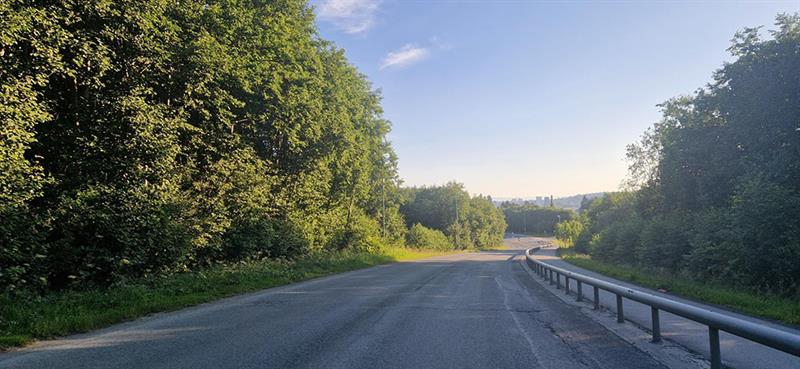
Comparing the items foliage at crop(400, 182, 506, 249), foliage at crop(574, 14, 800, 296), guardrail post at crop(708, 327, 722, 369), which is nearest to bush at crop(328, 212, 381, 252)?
foliage at crop(574, 14, 800, 296)

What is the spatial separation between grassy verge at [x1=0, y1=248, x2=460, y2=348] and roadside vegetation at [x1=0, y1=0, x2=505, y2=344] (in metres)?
0.05

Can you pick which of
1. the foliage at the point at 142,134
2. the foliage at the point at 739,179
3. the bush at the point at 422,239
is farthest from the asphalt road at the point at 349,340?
the bush at the point at 422,239

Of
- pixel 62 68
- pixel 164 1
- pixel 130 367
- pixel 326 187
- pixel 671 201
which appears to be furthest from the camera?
pixel 671 201

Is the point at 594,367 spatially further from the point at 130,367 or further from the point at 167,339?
the point at 167,339

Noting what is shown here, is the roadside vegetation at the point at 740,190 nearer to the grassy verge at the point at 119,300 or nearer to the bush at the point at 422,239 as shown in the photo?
the grassy verge at the point at 119,300

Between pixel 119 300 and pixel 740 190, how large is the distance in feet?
70.8

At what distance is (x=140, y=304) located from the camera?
9211 mm

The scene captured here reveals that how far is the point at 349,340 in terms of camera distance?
6352mm

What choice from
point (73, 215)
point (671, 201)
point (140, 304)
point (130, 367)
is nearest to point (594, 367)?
point (130, 367)

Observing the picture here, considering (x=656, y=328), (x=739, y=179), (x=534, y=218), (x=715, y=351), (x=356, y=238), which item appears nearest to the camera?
(x=715, y=351)

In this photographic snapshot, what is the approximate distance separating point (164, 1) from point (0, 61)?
186 inches

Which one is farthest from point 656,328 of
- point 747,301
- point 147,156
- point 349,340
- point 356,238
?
point 356,238

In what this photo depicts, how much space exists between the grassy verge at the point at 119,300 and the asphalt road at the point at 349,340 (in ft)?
1.65

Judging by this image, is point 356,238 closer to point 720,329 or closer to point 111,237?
point 111,237
